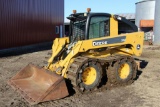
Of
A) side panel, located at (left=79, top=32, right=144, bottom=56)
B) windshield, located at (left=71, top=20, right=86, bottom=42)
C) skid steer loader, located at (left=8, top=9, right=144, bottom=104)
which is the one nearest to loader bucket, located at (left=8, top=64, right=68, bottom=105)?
skid steer loader, located at (left=8, top=9, right=144, bottom=104)

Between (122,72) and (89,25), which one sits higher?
(89,25)

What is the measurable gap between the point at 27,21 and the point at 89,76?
45.2 feet

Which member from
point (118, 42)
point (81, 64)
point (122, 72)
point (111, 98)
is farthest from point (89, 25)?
point (111, 98)

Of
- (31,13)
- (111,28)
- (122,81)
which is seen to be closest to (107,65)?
(122,81)

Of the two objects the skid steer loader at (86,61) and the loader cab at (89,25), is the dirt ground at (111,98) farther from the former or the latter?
the loader cab at (89,25)

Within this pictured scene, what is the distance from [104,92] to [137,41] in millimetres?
2367

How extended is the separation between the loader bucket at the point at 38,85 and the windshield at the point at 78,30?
5.53 feet

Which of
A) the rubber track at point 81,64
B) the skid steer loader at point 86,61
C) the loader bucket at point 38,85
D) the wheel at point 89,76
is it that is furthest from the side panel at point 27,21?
the wheel at point 89,76

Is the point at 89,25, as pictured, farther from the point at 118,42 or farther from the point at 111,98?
the point at 111,98

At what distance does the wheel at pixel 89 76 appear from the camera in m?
6.84

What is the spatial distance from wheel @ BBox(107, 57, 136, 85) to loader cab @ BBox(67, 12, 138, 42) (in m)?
1.04

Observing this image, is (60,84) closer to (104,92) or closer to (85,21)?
(104,92)

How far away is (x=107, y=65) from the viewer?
7.79m

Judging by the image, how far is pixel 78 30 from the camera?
8.02 metres
